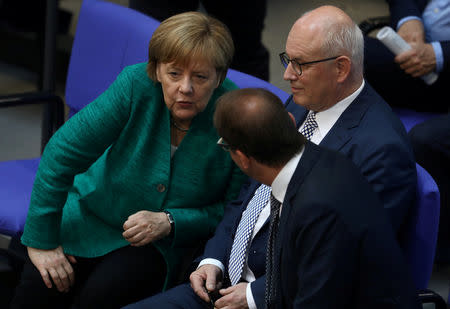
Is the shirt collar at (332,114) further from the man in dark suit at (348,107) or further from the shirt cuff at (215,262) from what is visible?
the shirt cuff at (215,262)

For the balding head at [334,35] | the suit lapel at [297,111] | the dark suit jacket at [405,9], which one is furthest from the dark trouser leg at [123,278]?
the dark suit jacket at [405,9]

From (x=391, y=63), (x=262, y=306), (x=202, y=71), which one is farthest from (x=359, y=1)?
(x=262, y=306)

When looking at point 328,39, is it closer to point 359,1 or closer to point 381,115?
point 381,115

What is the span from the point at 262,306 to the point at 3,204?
1216mm

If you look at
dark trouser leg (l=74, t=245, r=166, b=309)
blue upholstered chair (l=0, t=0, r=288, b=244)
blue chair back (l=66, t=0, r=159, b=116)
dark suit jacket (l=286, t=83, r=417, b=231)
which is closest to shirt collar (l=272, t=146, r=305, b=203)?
dark suit jacket (l=286, t=83, r=417, b=231)

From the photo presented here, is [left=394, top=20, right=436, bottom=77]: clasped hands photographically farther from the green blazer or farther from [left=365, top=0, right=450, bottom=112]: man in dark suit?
the green blazer

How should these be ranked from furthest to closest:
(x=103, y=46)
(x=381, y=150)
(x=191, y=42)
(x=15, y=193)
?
1. (x=103, y=46)
2. (x=15, y=193)
3. (x=191, y=42)
4. (x=381, y=150)

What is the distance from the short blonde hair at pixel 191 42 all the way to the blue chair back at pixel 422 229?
72cm

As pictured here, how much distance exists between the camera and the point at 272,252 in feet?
6.56

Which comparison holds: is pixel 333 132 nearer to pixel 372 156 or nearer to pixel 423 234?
pixel 372 156

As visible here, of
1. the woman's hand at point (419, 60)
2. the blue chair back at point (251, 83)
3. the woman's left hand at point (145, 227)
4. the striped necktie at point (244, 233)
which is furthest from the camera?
the woman's hand at point (419, 60)

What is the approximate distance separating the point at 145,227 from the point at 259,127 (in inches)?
31.5

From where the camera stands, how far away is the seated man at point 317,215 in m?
1.71

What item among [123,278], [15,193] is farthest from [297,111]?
[15,193]
